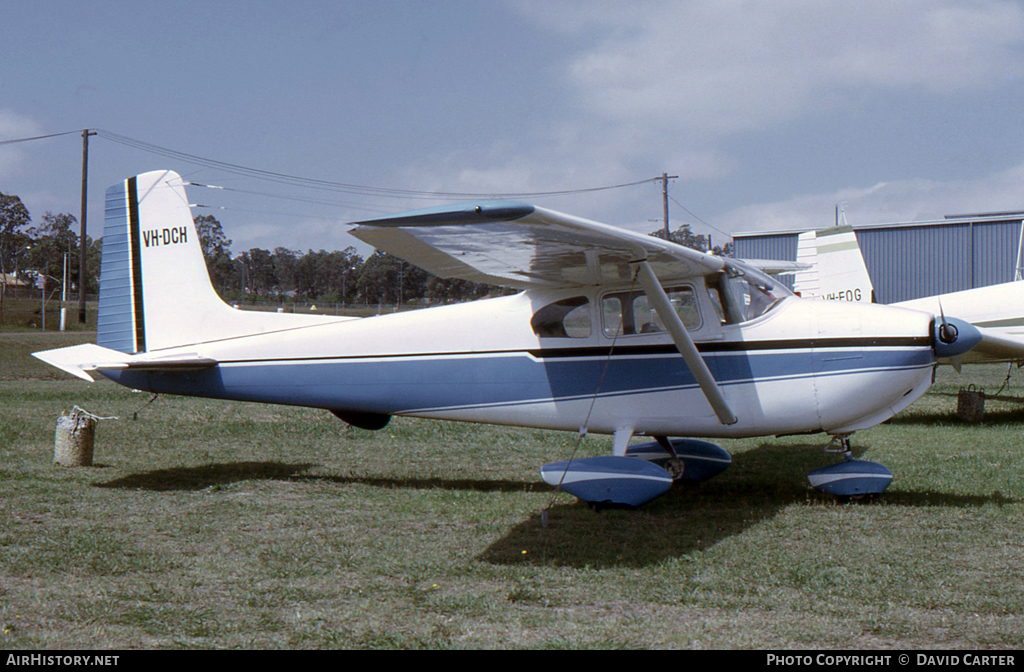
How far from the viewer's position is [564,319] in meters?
6.88

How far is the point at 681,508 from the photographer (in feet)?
22.1

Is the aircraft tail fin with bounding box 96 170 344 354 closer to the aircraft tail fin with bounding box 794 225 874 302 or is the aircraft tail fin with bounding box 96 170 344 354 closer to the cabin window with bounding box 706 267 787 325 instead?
the cabin window with bounding box 706 267 787 325

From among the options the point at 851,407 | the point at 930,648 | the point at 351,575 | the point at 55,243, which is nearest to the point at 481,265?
the point at 351,575

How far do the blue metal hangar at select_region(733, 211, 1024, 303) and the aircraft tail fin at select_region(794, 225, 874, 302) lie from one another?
51.3ft

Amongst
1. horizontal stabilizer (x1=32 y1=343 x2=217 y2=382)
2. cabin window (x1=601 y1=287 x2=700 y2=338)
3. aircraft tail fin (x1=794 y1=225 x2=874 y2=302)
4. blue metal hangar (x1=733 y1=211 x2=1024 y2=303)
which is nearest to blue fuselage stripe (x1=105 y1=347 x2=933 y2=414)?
horizontal stabilizer (x1=32 y1=343 x2=217 y2=382)

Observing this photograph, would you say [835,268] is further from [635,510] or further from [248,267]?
[248,267]

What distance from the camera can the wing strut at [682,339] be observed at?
5902mm

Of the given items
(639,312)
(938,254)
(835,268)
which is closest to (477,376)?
(639,312)

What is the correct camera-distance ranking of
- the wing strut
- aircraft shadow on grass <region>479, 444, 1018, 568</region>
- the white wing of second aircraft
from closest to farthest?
aircraft shadow on grass <region>479, 444, 1018, 568</region> → the wing strut → the white wing of second aircraft

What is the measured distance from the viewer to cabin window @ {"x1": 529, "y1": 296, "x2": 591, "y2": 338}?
681 centimetres

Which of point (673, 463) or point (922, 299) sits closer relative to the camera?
point (673, 463)

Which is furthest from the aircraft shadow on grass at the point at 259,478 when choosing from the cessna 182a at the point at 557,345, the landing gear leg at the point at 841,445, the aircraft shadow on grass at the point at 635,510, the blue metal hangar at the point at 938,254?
the blue metal hangar at the point at 938,254

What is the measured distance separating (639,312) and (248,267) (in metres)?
88.8
